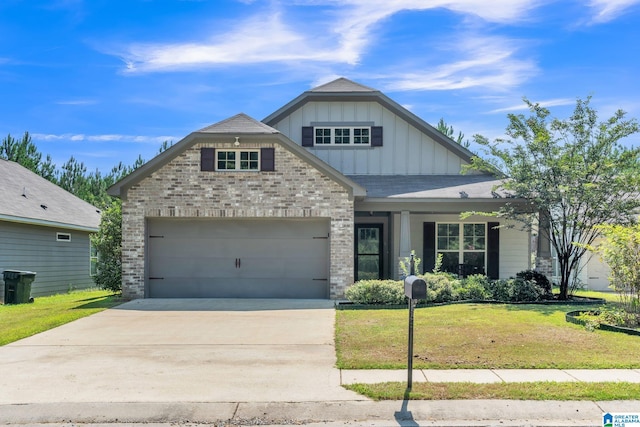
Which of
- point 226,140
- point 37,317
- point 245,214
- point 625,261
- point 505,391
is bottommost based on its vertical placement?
point 37,317

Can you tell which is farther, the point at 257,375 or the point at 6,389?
the point at 257,375

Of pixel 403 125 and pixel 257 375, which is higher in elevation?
pixel 403 125

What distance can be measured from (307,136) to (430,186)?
15.1ft

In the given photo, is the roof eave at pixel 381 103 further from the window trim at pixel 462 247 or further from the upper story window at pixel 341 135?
the window trim at pixel 462 247

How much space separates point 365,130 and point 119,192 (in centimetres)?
843

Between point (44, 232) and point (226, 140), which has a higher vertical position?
point (226, 140)

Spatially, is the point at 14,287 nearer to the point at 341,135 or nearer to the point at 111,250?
the point at 111,250

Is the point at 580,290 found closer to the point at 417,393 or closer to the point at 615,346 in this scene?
the point at 615,346

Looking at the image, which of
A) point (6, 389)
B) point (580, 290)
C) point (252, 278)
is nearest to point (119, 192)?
point (252, 278)

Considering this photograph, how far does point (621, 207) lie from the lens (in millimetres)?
14680

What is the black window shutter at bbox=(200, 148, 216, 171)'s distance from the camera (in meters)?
15.5

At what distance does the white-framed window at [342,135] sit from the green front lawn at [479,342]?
8350 millimetres

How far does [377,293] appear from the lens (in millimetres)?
13938

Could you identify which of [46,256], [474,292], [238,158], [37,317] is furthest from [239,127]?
[46,256]
